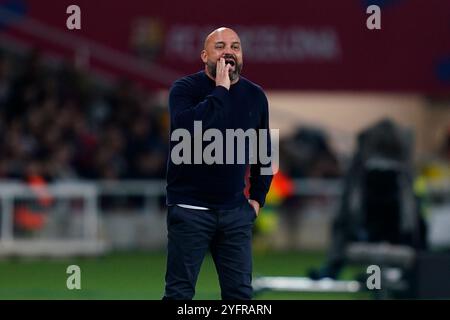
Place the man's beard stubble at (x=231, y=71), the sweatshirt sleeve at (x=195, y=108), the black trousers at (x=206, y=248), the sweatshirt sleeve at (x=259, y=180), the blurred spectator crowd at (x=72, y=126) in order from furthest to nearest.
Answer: the blurred spectator crowd at (x=72, y=126) → the sweatshirt sleeve at (x=259, y=180) → the black trousers at (x=206, y=248) → the man's beard stubble at (x=231, y=71) → the sweatshirt sleeve at (x=195, y=108)

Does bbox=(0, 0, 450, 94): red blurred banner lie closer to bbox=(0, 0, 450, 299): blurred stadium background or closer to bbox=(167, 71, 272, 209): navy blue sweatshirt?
bbox=(0, 0, 450, 299): blurred stadium background

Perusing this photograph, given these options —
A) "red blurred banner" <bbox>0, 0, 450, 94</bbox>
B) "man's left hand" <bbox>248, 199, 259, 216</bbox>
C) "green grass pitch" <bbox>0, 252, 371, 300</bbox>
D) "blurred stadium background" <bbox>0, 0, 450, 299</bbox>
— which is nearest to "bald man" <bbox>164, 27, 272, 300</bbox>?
"man's left hand" <bbox>248, 199, 259, 216</bbox>

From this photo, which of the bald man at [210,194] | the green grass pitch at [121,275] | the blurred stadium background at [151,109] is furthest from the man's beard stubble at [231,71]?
the blurred stadium background at [151,109]

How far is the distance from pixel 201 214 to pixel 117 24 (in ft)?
54.2

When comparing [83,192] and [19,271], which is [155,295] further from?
[83,192]

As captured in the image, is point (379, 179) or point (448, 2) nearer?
point (379, 179)

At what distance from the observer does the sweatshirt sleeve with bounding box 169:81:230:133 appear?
9172mm

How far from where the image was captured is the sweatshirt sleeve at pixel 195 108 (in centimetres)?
917

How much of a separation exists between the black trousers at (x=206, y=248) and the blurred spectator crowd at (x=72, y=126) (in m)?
13.4

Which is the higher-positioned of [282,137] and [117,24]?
[117,24]

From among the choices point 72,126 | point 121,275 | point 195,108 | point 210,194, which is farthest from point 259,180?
point 72,126

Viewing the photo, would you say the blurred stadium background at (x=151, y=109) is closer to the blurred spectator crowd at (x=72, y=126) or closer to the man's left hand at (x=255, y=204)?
the blurred spectator crowd at (x=72, y=126)
